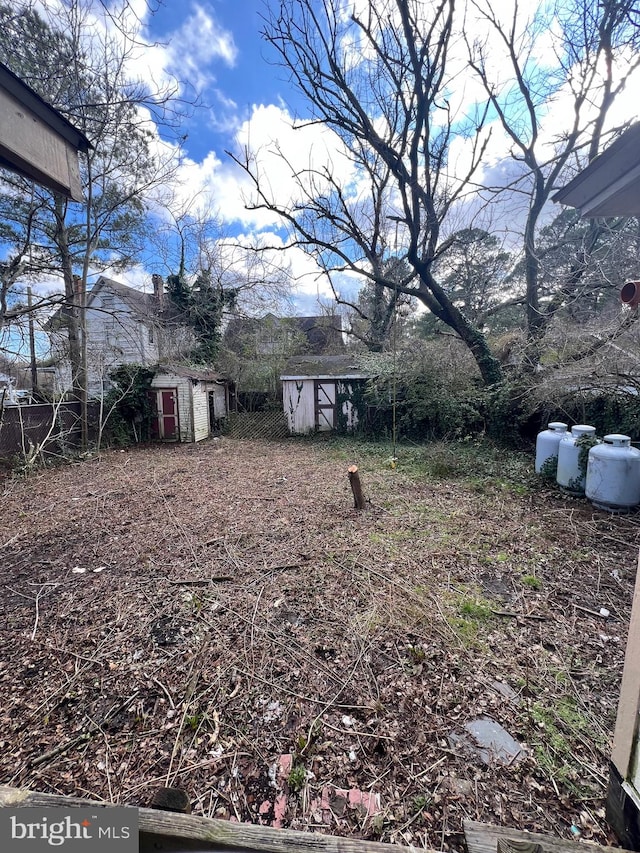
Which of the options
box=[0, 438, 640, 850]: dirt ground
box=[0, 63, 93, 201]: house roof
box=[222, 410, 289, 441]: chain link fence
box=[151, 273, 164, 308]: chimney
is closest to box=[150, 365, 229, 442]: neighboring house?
box=[222, 410, 289, 441]: chain link fence

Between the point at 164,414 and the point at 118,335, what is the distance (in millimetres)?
3900

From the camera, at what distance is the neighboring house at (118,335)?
700 centimetres

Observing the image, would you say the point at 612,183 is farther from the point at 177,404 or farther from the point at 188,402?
the point at 177,404

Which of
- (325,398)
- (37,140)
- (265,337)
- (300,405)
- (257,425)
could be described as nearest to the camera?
(37,140)

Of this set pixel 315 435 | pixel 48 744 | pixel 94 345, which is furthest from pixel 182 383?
pixel 48 744

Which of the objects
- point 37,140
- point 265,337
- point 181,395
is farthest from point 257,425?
point 37,140

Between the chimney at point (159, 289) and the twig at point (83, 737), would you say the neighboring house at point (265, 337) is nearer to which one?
the chimney at point (159, 289)

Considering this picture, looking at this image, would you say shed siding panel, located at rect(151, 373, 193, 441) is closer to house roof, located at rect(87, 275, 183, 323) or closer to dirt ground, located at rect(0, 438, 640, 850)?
house roof, located at rect(87, 275, 183, 323)

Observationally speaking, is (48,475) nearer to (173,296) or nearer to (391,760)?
(391,760)

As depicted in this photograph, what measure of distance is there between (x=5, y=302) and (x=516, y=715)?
28.2ft

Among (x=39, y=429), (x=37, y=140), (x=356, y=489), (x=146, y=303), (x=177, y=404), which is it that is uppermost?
(x=146, y=303)

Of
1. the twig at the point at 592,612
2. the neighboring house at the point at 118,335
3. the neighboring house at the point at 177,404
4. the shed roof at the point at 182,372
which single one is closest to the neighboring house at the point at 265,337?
the neighboring house at the point at 118,335

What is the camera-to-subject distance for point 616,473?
447 centimetres

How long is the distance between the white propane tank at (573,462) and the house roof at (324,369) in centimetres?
596
